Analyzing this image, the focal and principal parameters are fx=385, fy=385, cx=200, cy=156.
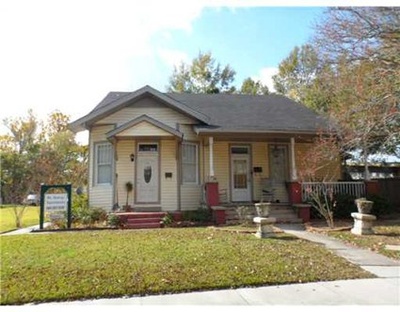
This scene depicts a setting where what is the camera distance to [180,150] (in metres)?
15.1

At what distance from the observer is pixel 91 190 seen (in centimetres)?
1485

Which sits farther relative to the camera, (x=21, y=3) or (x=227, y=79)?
(x=227, y=79)

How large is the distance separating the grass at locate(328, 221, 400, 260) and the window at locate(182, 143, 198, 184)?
604 cm

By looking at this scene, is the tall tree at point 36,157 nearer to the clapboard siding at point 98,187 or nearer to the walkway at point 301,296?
the clapboard siding at point 98,187

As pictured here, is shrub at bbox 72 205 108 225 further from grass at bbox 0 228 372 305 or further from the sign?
grass at bbox 0 228 372 305

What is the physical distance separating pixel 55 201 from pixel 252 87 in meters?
25.6

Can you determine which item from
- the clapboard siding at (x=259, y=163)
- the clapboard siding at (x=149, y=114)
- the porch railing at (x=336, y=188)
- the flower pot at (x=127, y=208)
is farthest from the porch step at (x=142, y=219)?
the porch railing at (x=336, y=188)

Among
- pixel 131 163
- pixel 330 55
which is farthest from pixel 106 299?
pixel 330 55

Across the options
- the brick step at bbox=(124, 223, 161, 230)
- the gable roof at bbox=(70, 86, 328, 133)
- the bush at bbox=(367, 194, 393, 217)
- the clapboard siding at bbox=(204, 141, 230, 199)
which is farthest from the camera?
the clapboard siding at bbox=(204, 141, 230, 199)

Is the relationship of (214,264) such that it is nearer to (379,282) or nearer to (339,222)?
(379,282)

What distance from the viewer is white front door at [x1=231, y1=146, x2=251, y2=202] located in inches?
623

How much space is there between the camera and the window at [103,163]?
14.8 meters

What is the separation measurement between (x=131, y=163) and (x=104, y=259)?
313 inches

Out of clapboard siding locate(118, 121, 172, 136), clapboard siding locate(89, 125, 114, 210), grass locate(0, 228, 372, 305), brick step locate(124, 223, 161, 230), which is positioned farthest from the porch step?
grass locate(0, 228, 372, 305)
